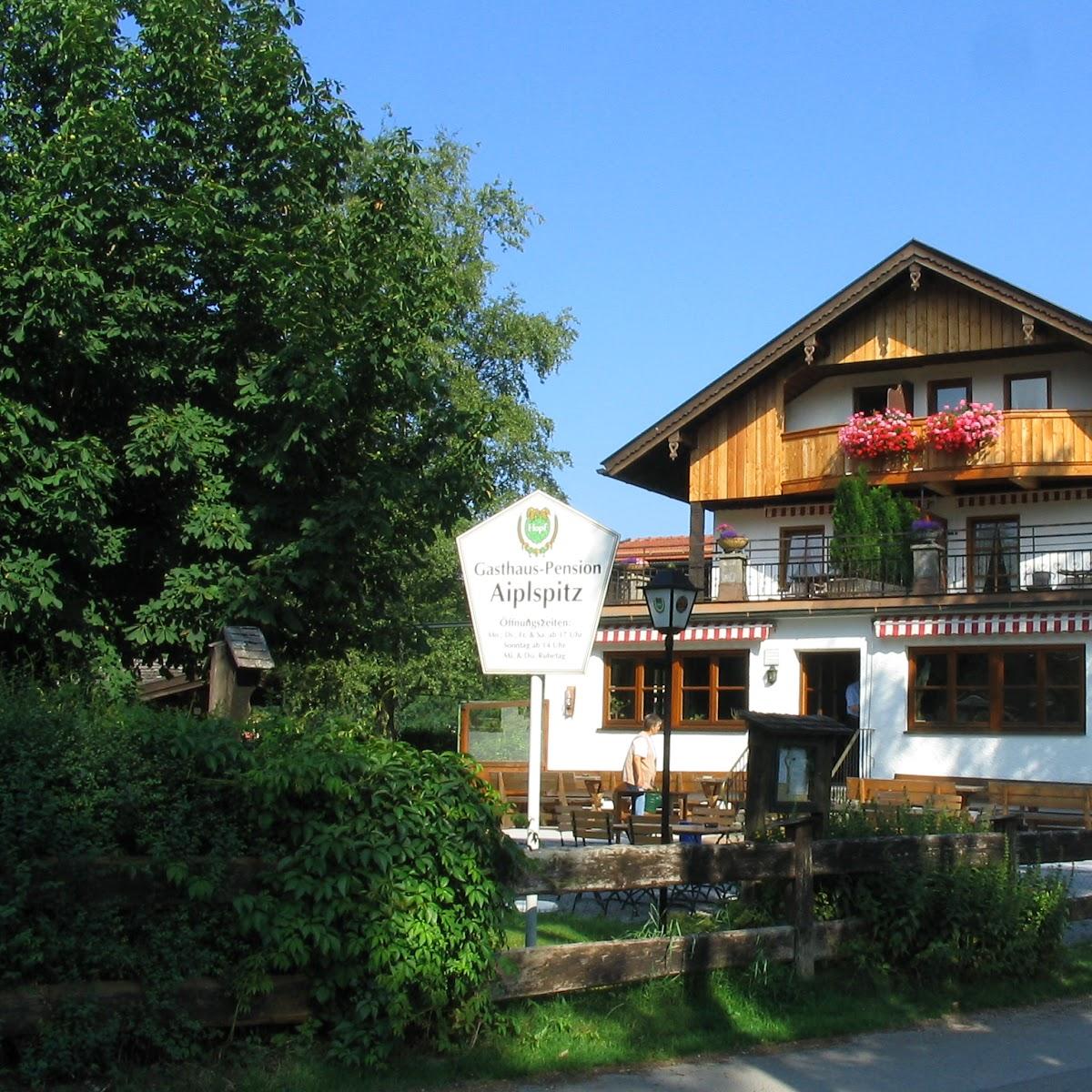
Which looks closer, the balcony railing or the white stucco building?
the white stucco building

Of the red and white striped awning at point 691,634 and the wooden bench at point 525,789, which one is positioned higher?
the red and white striped awning at point 691,634

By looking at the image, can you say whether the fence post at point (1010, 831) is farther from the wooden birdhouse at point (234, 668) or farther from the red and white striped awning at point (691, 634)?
the red and white striped awning at point (691, 634)

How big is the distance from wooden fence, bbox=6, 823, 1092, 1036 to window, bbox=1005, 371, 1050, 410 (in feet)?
66.8

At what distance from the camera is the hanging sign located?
25.5ft

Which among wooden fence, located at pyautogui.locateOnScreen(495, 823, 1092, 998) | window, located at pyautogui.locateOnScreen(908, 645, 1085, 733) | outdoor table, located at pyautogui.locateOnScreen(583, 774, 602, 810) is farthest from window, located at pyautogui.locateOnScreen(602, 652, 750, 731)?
wooden fence, located at pyautogui.locateOnScreen(495, 823, 1092, 998)

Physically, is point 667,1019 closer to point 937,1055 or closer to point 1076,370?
point 937,1055

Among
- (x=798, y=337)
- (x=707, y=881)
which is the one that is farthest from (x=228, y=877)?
(x=798, y=337)

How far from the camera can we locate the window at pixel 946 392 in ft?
96.3

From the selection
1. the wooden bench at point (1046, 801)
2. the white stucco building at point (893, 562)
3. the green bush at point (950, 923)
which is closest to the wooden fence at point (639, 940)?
the green bush at point (950, 923)

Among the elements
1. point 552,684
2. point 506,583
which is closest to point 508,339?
point 552,684

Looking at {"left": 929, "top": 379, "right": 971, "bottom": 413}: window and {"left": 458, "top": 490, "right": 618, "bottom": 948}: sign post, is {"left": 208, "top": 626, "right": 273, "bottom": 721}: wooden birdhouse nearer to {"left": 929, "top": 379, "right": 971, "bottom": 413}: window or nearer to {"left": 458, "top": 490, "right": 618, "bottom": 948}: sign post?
{"left": 458, "top": 490, "right": 618, "bottom": 948}: sign post

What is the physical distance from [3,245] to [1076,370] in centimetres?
2212

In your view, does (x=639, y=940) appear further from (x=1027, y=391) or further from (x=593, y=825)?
(x=1027, y=391)

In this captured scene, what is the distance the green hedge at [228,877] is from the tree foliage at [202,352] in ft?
21.1
